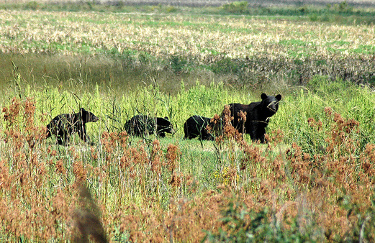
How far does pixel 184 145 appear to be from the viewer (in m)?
6.32

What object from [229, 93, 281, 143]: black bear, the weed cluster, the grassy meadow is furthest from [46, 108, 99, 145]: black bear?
[229, 93, 281, 143]: black bear

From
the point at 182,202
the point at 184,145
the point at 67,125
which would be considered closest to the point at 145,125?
the point at 67,125

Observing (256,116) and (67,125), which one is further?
(256,116)

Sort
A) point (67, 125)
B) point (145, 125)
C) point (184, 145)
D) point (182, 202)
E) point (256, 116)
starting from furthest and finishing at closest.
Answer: point (256, 116), point (184, 145), point (67, 125), point (145, 125), point (182, 202)

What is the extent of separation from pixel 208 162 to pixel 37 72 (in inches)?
396

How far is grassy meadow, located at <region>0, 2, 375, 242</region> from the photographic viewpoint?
2.78 m

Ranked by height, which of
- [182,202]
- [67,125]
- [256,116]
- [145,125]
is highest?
[182,202]

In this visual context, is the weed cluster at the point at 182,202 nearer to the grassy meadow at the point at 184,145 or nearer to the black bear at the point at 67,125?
the grassy meadow at the point at 184,145

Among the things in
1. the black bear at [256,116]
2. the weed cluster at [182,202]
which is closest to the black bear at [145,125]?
the weed cluster at [182,202]

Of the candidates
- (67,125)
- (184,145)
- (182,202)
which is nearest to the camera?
(182,202)

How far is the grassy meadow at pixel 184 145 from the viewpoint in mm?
2783

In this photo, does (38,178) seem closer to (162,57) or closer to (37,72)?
(37,72)

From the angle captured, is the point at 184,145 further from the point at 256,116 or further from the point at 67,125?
the point at 256,116

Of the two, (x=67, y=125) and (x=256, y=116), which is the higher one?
(x=67, y=125)
